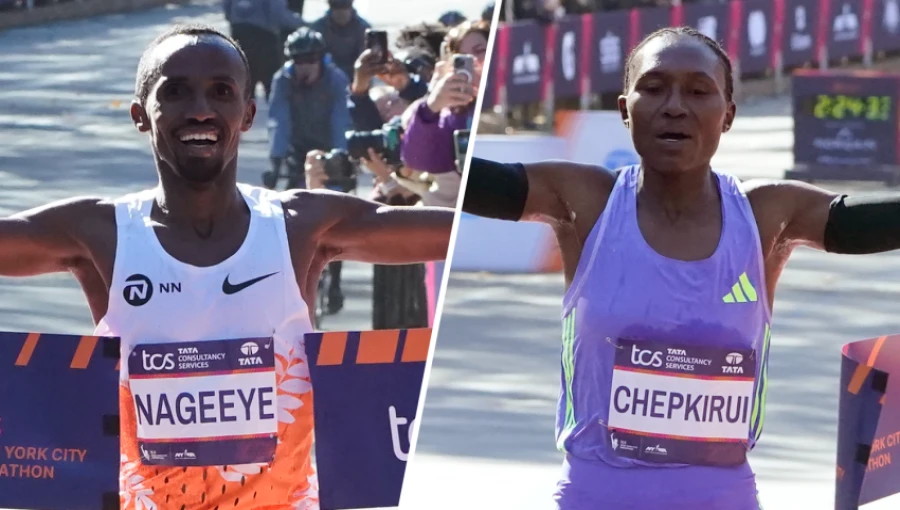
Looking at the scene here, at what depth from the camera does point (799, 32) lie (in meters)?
20.4

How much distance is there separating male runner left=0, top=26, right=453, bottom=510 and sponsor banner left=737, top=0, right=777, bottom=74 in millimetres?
16418

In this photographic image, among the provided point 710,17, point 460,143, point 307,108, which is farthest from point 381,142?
point 710,17

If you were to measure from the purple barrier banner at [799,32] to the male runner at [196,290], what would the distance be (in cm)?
1733

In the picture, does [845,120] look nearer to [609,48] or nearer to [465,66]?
[609,48]

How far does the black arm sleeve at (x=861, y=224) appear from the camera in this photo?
11.5ft

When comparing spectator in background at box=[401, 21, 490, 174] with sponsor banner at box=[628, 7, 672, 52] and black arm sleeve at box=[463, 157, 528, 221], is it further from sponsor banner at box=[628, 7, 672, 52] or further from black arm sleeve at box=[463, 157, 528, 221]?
sponsor banner at box=[628, 7, 672, 52]

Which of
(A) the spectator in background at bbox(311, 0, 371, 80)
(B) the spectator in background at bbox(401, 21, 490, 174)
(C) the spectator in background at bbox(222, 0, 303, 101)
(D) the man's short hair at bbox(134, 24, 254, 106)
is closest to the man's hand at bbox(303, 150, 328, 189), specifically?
(B) the spectator in background at bbox(401, 21, 490, 174)

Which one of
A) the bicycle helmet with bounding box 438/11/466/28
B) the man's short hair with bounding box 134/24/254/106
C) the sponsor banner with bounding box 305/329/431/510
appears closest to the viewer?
the man's short hair with bounding box 134/24/254/106

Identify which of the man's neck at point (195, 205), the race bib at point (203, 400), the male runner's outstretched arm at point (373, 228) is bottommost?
the race bib at point (203, 400)

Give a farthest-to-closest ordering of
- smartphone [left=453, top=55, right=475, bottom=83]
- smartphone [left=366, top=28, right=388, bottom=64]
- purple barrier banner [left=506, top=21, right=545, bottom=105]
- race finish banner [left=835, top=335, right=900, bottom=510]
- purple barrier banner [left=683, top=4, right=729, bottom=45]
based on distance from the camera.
A: purple barrier banner [left=683, top=4, right=729, bottom=45]
purple barrier banner [left=506, top=21, right=545, bottom=105]
smartphone [left=366, top=28, right=388, bottom=64]
smartphone [left=453, top=55, right=475, bottom=83]
race finish banner [left=835, top=335, right=900, bottom=510]

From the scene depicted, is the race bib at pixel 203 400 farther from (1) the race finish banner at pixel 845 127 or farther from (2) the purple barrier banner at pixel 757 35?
(2) the purple barrier banner at pixel 757 35

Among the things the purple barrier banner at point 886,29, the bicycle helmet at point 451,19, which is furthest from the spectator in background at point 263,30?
the purple barrier banner at point 886,29

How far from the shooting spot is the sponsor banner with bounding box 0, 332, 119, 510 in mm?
3654

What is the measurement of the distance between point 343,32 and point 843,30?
12004 millimetres
